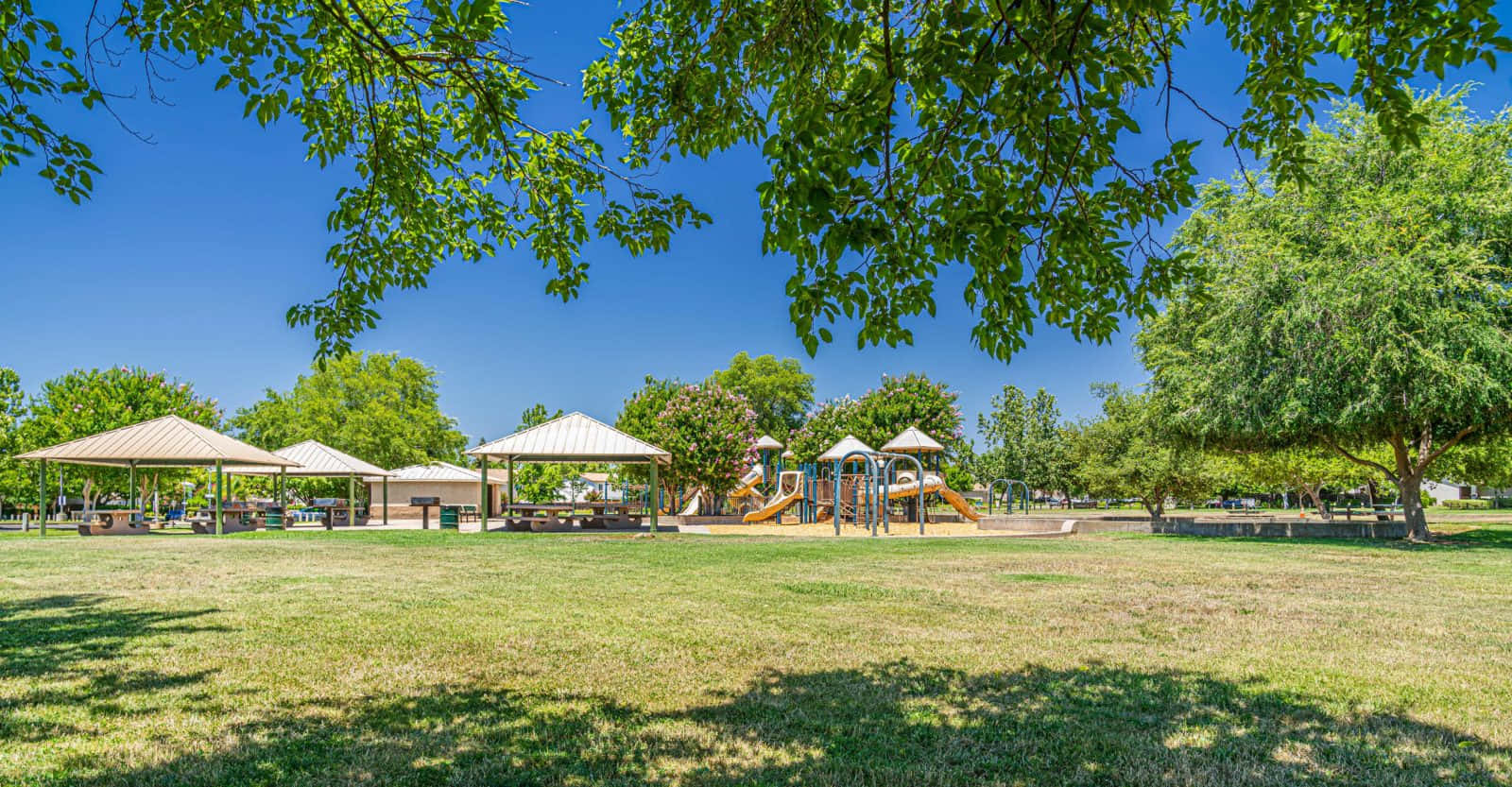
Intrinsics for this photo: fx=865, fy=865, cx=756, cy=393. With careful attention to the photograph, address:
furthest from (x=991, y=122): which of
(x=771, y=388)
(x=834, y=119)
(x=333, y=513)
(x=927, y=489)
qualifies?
(x=771, y=388)

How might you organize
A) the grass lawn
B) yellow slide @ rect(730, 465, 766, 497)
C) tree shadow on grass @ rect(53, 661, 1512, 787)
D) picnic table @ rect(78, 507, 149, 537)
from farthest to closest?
yellow slide @ rect(730, 465, 766, 497) < picnic table @ rect(78, 507, 149, 537) < the grass lawn < tree shadow on grass @ rect(53, 661, 1512, 787)

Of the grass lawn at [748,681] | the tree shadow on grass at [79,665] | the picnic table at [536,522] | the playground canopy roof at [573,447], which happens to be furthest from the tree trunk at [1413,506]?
the tree shadow on grass at [79,665]

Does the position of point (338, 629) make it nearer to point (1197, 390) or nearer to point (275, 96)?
point (275, 96)

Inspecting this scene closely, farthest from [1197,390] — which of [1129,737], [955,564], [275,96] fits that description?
[275,96]

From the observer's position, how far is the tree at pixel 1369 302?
17078 mm

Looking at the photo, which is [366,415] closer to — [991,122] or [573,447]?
[573,447]

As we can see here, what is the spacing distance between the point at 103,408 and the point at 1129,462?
4242 cm

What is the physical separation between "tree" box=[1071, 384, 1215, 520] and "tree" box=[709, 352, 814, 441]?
28249mm

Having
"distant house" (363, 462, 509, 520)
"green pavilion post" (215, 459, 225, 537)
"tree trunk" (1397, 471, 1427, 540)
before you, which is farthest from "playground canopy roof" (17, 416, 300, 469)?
"tree trunk" (1397, 471, 1427, 540)

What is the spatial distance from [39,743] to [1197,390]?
21544mm

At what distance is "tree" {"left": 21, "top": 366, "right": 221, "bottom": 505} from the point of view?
3638 centimetres

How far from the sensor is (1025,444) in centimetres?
5278

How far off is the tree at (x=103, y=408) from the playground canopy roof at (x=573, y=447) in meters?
19.3

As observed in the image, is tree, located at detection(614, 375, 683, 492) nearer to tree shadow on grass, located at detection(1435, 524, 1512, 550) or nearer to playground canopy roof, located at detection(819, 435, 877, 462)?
playground canopy roof, located at detection(819, 435, 877, 462)
